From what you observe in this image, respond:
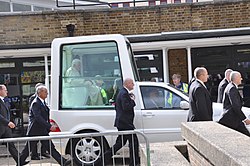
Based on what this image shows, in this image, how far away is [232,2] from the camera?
12.9 meters

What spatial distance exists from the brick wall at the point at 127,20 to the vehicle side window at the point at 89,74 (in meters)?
4.60

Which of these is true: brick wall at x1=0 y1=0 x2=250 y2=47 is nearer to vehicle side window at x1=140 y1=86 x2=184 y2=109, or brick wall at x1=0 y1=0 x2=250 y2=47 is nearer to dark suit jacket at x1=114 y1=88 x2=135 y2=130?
vehicle side window at x1=140 y1=86 x2=184 y2=109

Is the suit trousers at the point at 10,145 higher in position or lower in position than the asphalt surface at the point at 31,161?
higher

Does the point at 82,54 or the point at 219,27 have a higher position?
the point at 219,27

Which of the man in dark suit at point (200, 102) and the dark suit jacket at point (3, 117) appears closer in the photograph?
the man in dark suit at point (200, 102)

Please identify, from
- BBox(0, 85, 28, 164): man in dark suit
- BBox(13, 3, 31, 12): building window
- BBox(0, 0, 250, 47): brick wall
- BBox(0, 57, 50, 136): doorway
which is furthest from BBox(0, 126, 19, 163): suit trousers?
BBox(13, 3, 31, 12): building window

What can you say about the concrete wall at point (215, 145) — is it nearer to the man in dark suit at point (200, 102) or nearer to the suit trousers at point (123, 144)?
the man in dark suit at point (200, 102)

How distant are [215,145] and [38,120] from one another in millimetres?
4657

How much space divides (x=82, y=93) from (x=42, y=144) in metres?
1.41

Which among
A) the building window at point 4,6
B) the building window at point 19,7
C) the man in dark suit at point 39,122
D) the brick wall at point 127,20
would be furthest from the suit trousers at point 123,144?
the building window at point 19,7

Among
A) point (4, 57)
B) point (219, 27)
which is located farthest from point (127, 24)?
point (4, 57)

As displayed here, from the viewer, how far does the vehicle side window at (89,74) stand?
328 inches

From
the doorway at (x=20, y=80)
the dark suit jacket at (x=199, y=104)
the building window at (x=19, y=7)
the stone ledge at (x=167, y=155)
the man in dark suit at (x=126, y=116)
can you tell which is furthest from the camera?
the building window at (x=19, y=7)

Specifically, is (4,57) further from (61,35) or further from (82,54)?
(82,54)
